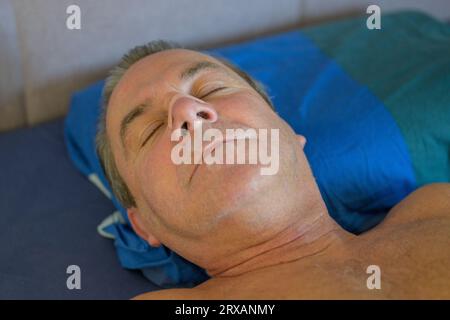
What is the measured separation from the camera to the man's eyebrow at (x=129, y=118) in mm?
1171

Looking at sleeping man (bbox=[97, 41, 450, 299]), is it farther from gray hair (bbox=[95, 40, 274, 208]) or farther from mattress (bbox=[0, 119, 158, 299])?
mattress (bbox=[0, 119, 158, 299])

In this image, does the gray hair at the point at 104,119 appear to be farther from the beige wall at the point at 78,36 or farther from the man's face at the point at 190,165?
the beige wall at the point at 78,36

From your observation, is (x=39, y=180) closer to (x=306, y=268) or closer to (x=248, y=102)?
(x=248, y=102)

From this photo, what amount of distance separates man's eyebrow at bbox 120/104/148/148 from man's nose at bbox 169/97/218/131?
0.34ft

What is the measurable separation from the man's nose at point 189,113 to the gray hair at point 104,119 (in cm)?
23

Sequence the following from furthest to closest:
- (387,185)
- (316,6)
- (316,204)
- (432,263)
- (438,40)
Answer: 1. (316,6)
2. (438,40)
3. (387,185)
4. (316,204)
5. (432,263)

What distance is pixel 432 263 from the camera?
1058 mm

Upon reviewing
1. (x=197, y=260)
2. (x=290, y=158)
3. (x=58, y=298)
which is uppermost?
(x=290, y=158)

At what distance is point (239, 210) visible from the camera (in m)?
1.03

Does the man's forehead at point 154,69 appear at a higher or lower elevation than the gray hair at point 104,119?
higher

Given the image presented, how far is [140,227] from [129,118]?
0.22 meters

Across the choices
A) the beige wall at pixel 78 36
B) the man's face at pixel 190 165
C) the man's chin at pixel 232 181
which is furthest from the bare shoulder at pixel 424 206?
the beige wall at pixel 78 36

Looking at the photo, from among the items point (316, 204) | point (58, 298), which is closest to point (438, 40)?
point (316, 204)

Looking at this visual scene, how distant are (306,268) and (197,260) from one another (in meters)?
0.19
